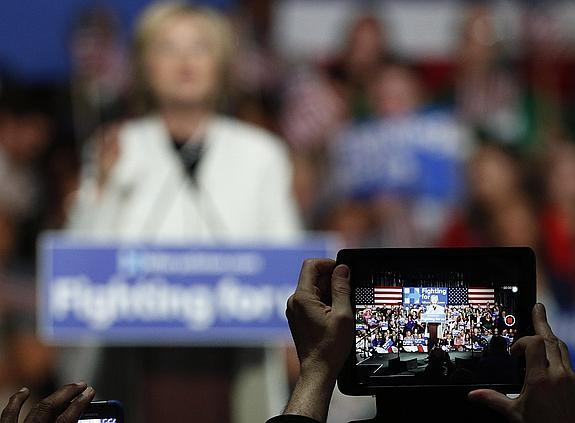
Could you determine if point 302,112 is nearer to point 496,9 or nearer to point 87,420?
point 496,9

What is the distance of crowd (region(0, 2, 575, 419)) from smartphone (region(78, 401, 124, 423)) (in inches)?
120

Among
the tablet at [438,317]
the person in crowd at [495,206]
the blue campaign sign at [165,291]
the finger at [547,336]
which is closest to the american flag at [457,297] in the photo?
the tablet at [438,317]

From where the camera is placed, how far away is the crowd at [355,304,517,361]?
1342 mm

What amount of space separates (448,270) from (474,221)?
3163mm

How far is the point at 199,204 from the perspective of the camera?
432 cm

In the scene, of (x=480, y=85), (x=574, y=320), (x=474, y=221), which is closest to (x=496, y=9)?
(x=480, y=85)

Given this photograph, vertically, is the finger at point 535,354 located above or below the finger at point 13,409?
above

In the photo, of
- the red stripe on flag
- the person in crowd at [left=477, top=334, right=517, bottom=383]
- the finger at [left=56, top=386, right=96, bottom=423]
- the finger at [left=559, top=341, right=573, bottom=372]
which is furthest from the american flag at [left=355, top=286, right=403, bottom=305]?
the finger at [left=56, top=386, right=96, bottom=423]

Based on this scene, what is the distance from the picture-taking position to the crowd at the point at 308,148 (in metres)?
4.32

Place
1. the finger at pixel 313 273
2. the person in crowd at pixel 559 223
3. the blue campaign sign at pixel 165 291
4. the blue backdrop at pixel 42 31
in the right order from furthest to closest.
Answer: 1. the person in crowd at pixel 559 223
2. the blue backdrop at pixel 42 31
3. the blue campaign sign at pixel 165 291
4. the finger at pixel 313 273

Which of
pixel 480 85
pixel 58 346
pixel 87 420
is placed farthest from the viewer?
pixel 480 85

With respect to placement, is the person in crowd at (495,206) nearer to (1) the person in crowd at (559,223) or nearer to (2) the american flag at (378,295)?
(1) the person in crowd at (559,223)

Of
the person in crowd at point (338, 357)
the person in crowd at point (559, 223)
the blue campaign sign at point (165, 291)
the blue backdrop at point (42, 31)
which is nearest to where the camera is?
the person in crowd at point (338, 357)

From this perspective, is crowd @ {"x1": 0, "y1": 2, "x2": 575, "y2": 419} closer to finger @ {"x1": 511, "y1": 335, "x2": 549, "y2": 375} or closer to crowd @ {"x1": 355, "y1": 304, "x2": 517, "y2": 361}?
crowd @ {"x1": 355, "y1": 304, "x2": 517, "y2": 361}
